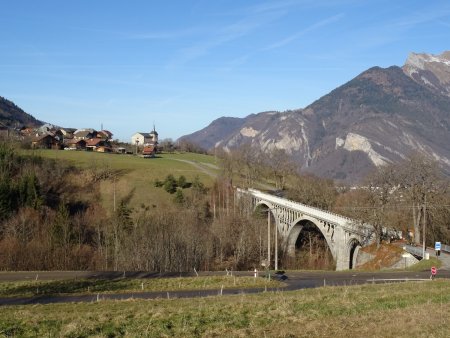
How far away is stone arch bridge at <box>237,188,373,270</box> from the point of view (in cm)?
5412

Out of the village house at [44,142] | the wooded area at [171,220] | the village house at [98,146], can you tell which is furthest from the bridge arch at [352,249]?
the village house at [98,146]

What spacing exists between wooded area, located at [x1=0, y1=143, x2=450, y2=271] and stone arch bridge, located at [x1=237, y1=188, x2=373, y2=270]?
1.86 m

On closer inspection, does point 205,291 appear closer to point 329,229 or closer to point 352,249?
point 352,249

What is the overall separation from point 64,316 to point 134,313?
293cm

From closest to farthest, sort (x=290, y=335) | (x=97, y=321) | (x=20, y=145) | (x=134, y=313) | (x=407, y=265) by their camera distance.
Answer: (x=290, y=335)
(x=97, y=321)
(x=134, y=313)
(x=407, y=265)
(x=20, y=145)

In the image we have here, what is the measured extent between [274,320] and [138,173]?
303 ft

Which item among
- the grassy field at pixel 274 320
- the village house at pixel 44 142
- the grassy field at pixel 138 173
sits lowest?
the grassy field at pixel 274 320

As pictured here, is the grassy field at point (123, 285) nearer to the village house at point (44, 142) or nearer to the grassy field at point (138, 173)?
the grassy field at point (138, 173)

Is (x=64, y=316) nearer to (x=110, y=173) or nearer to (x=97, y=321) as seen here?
(x=97, y=321)

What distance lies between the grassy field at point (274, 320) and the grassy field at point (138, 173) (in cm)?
6927

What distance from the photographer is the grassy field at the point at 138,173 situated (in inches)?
3627

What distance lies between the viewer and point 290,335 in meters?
14.2

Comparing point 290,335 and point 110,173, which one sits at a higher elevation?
point 110,173

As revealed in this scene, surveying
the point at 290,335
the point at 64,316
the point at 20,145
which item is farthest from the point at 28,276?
the point at 20,145
